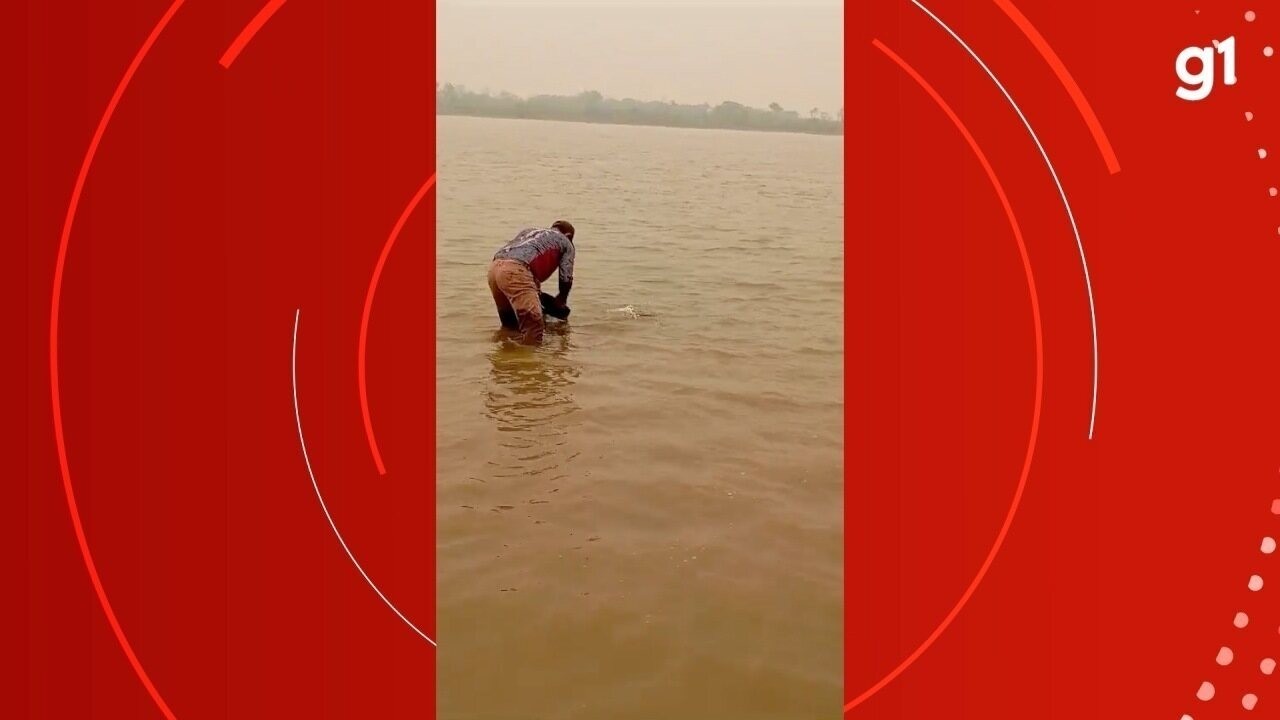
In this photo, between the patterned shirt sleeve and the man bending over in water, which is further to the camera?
the patterned shirt sleeve

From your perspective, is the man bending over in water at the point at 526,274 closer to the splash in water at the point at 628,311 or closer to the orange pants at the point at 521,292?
the orange pants at the point at 521,292

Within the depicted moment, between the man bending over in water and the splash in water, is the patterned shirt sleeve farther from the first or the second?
the splash in water

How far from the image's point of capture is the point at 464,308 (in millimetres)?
13328

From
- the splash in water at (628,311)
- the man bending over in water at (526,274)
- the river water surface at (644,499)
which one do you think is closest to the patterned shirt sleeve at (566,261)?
the man bending over in water at (526,274)

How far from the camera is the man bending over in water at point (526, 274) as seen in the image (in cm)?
1150

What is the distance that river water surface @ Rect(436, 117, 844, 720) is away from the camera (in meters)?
5.14

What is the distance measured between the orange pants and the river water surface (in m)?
0.23

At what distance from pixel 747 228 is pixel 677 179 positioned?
1192 centimetres

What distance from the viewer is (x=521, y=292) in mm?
11492

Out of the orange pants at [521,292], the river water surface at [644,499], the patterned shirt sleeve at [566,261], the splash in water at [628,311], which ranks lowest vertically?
the river water surface at [644,499]

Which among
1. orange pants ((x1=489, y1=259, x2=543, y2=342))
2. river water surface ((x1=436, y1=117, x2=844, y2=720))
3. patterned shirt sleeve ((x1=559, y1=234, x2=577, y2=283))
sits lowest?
river water surface ((x1=436, y1=117, x2=844, y2=720))

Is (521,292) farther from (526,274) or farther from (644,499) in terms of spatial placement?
(644,499)

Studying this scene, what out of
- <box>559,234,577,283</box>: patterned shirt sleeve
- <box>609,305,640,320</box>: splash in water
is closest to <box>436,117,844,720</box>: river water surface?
<box>609,305,640,320</box>: splash in water
